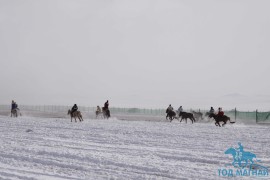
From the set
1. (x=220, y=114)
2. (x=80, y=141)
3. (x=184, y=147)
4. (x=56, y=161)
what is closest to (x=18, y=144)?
(x=80, y=141)

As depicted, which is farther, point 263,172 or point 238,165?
point 238,165

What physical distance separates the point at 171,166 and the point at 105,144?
475 centimetres

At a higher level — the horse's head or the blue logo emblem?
the horse's head

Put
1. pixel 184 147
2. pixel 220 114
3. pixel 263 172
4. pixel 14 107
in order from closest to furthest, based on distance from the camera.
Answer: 1. pixel 263 172
2. pixel 184 147
3. pixel 220 114
4. pixel 14 107

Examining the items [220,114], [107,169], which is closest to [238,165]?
[107,169]

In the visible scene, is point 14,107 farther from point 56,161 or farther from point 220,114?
point 56,161

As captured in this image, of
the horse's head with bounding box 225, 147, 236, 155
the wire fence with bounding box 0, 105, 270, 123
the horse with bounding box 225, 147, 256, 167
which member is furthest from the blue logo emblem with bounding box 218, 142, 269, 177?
the wire fence with bounding box 0, 105, 270, 123

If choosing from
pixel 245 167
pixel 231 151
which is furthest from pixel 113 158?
pixel 231 151

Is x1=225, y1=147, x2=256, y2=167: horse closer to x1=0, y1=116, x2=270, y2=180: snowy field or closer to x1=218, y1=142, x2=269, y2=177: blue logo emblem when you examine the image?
x1=218, y1=142, x2=269, y2=177: blue logo emblem

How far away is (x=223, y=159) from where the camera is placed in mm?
10922

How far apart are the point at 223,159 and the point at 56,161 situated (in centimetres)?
459

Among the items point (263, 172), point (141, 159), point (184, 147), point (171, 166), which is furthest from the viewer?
point (184, 147)

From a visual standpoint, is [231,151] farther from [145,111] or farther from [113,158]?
[145,111]

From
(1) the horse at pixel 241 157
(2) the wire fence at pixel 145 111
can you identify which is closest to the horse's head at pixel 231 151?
(1) the horse at pixel 241 157
